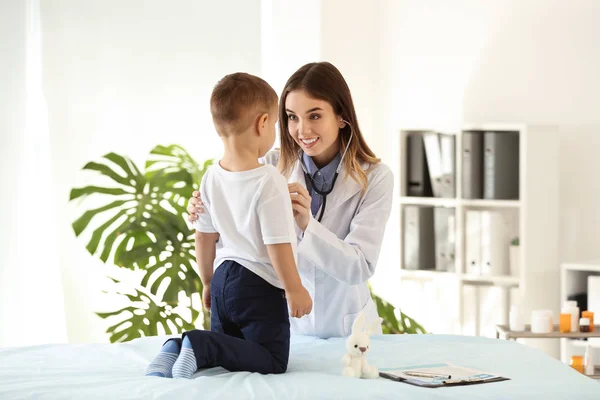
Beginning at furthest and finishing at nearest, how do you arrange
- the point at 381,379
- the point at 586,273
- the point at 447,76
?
the point at 447,76
the point at 586,273
the point at 381,379

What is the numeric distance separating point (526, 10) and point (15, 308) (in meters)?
2.68

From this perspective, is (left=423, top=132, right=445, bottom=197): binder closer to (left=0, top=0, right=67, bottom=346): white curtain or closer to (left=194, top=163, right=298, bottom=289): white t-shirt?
(left=0, top=0, right=67, bottom=346): white curtain

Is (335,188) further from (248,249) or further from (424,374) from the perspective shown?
(424,374)

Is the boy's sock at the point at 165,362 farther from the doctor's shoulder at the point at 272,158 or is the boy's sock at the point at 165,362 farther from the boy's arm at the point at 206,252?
the doctor's shoulder at the point at 272,158

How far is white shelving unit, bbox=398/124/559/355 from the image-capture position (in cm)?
348

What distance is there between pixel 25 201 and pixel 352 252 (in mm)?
1901

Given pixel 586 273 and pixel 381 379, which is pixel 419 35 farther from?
pixel 381 379

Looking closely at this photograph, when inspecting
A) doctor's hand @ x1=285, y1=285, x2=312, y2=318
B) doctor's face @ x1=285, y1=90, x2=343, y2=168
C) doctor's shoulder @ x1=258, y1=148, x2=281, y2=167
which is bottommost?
doctor's hand @ x1=285, y1=285, x2=312, y2=318

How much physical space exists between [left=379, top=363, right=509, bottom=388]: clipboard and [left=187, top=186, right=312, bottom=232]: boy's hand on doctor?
395 millimetres

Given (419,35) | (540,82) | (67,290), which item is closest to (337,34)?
(419,35)

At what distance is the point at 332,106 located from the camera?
6.62ft

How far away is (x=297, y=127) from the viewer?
200 cm

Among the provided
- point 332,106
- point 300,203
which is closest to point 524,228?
point 332,106

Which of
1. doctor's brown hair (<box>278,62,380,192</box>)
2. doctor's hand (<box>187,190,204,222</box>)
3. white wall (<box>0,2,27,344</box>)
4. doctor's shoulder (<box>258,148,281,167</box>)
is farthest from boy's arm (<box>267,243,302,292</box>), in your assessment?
white wall (<box>0,2,27,344</box>)
